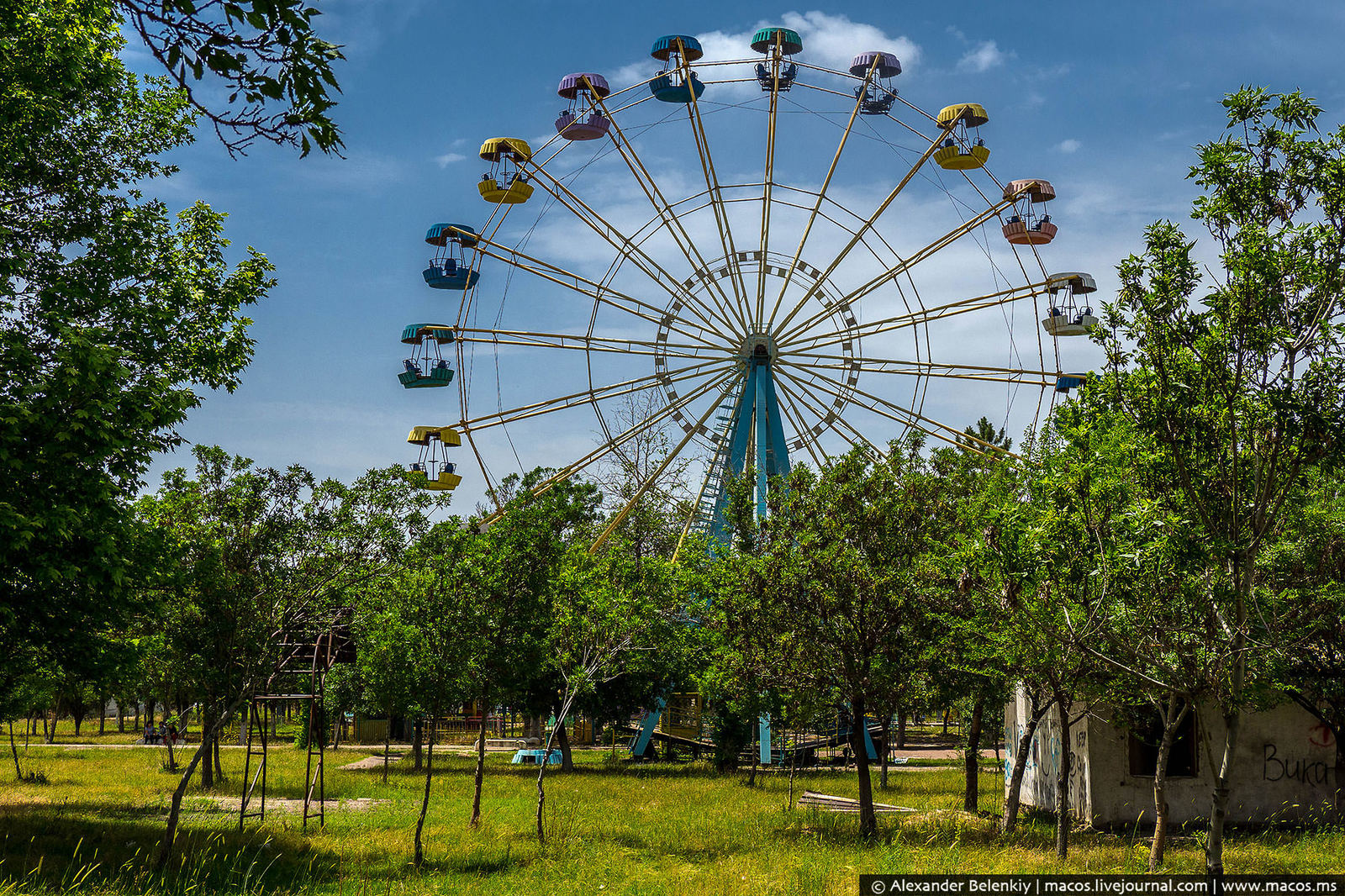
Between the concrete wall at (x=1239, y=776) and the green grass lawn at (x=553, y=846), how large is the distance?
1.04 m

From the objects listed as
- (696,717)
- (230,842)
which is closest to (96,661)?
(230,842)

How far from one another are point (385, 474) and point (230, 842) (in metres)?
5.61

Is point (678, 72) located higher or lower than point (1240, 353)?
higher

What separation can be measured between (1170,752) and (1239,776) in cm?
135

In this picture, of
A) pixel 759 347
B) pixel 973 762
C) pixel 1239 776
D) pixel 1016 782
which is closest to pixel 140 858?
pixel 1016 782

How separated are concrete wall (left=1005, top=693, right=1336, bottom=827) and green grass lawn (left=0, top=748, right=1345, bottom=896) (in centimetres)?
104

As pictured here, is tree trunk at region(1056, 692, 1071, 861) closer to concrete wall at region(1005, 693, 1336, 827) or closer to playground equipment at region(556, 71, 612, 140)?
concrete wall at region(1005, 693, 1336, 827)

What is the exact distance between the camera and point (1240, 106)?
764cm

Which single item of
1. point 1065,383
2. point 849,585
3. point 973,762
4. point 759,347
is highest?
point 759,347

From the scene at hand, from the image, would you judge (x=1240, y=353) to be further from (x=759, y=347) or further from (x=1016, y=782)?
(x=759, y=347)

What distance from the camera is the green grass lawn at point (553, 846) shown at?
37.8ft

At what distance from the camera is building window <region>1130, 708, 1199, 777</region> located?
16.6 meters

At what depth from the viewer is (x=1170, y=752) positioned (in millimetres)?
16391

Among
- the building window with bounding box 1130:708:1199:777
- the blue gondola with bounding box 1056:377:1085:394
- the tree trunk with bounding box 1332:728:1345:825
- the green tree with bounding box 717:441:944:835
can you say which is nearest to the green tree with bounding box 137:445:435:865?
the green tree with bounding box 717:441:944:835
